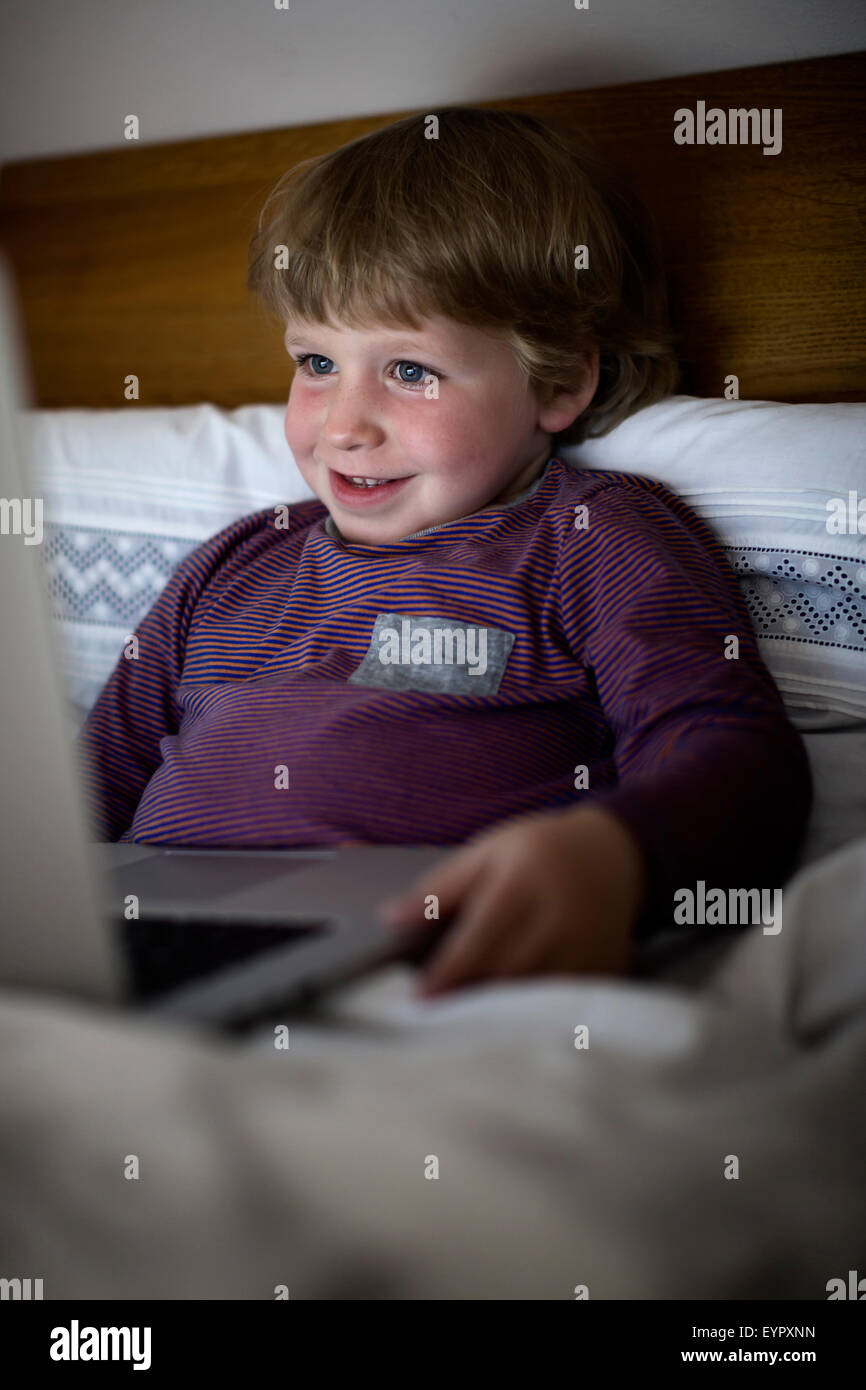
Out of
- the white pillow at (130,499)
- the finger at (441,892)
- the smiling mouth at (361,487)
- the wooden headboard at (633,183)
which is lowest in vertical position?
the finger at (441,892)

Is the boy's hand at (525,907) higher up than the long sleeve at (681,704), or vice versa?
the long sleeve at (681,704)

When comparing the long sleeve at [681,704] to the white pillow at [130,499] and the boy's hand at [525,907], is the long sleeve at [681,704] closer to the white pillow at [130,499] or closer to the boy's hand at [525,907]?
the boy's hand at [525,907]

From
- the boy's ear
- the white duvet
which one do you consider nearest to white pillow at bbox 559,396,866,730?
the boy's ear

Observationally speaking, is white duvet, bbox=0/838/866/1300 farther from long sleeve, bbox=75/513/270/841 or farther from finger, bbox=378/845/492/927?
long sleeve, bbox=75/513/270/841

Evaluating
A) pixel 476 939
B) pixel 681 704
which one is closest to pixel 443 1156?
pixel 476 939

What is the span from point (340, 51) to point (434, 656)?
781 millimetres

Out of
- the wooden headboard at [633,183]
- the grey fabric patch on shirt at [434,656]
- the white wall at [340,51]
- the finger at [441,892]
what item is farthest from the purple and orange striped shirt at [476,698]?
the white wall at [340,51]

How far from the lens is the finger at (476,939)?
49 cm

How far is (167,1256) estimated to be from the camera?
0.41 metres

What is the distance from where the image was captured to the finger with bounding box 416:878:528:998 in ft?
1.61

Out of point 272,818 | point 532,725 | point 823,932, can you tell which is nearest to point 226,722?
point 272,818

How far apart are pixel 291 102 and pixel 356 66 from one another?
0.11 meters

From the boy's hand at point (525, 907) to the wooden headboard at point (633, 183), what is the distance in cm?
79
